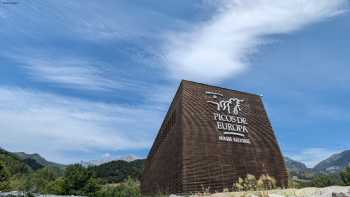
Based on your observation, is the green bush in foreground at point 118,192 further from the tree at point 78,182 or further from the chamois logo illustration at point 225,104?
the chamois logo illustration at point 225,104

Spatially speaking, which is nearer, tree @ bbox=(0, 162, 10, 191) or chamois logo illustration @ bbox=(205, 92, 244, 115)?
chamois logo illustration @ bbox=(205, 92, 244, 115)

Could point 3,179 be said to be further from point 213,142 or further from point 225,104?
point 225,104

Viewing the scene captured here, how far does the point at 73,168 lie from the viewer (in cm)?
4225

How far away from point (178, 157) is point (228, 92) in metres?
10.4

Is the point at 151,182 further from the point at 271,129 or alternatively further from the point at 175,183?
the point at 271,129

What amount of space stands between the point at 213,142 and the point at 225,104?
5.35 m

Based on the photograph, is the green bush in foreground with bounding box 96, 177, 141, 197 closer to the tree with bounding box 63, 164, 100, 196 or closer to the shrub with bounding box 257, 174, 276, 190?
the tree with bounding box 63, 164, 100, 196

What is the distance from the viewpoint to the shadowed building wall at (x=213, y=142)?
1196 inches

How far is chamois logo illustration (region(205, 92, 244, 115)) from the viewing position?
115ft

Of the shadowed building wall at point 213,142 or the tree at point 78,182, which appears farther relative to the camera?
the tree at point 78,182

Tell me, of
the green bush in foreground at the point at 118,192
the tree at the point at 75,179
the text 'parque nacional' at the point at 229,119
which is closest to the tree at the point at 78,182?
the tree at the point at 75,179

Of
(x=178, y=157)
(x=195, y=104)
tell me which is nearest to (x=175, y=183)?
(x=178, y=157)

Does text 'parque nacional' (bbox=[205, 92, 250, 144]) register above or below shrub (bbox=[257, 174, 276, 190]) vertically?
above

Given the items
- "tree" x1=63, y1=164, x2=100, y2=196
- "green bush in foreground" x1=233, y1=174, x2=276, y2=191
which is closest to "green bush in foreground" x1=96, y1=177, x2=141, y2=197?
"tree" x1=63, y1=164, x2=100, y2=196
